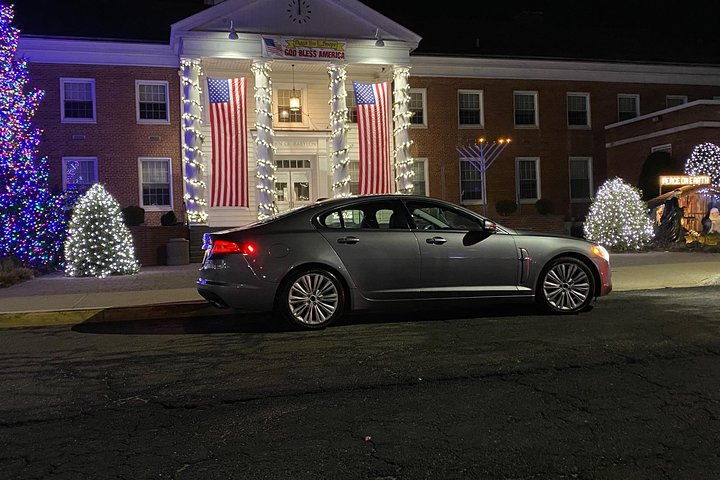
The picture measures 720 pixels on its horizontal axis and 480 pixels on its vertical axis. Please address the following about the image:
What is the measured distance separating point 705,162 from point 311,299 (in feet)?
66.3

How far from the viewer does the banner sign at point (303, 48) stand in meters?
20.6

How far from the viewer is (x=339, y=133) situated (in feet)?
71.1

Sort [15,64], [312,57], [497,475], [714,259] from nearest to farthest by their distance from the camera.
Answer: [497,475] < [714,259] < [15,64] < [312,57]

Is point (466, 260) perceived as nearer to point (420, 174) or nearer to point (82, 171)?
point (420, 174)

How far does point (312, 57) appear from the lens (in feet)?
69.4

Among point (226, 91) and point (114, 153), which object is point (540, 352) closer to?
point (226, 91)

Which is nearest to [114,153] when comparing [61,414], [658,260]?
[658,260]

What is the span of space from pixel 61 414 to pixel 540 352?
4.13 m

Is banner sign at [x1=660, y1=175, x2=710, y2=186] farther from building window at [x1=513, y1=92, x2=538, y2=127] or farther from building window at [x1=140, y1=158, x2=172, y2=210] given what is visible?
building window at [x1=140, y1=158, x2=172, y2=210]

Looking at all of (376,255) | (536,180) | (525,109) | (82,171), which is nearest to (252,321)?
(376,255)

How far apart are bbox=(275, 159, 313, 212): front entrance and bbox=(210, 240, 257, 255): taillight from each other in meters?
16.7

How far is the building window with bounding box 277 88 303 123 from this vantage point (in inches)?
937

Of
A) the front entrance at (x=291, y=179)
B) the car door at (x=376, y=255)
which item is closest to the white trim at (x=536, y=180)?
the front entrance at (x=291, y=179)

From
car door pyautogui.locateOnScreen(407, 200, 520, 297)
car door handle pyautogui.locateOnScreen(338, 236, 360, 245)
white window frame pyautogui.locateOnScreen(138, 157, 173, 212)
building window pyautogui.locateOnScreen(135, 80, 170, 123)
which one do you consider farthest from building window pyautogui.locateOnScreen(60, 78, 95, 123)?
car door pyautogui.locateOnScreen(407, 200, 520, 297)
